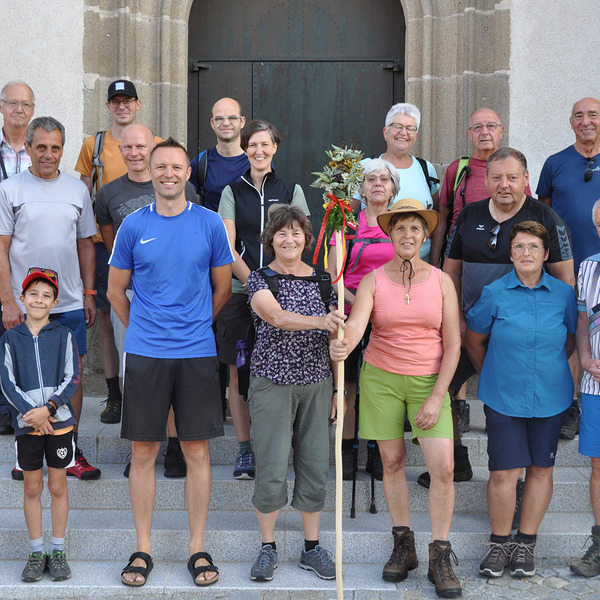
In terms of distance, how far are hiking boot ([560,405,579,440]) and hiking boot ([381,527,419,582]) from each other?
1.53 metres

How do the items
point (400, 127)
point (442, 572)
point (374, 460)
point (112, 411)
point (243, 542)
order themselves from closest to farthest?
point (442, 572) < point (243, 542) < point (374, 460) < point (400, 127) < point (112, 411)

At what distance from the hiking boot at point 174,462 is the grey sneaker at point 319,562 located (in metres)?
0.98

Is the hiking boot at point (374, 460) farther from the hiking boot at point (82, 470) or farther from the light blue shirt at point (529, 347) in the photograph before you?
the hiking boot at point (82, 470)

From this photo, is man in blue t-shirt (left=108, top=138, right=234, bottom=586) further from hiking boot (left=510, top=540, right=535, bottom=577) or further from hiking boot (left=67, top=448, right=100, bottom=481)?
hiking boot (left=510, top=540, right=535, bottom=577)

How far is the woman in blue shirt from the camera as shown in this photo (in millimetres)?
4457

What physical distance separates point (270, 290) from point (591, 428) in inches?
68.8

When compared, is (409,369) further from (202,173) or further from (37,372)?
(202,173)

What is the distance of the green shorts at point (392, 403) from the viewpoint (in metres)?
4.39

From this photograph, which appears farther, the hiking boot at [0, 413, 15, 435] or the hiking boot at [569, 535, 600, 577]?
the hiking boot at [0, 413, 15, 435]

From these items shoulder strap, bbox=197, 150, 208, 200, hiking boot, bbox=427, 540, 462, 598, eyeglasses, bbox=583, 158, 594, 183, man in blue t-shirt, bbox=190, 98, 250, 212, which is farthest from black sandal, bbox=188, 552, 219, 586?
eyeglasses, bbox=583, 158, 594, 183

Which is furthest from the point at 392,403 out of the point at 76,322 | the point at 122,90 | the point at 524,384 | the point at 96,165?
the point at 122,90

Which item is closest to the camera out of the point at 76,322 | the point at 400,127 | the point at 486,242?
the point at 486,242

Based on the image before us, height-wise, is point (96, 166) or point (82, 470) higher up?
point (96, 166)

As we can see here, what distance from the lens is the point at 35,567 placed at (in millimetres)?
4422
